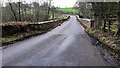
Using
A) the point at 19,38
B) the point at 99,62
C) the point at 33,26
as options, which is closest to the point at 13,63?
the point at 99,62

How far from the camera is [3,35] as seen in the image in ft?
61.7

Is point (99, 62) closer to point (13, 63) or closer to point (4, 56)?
point (13, 63)

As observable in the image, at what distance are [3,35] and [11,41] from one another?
2.77 m

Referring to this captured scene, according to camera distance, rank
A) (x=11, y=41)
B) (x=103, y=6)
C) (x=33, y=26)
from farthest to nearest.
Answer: (x=33, y=26) < (x=103, y=6) < (x=11, y=41)

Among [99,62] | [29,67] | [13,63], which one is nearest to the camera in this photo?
[29,67]

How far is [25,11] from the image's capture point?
63.1 metres

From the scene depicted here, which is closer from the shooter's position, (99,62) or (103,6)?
(99,62)

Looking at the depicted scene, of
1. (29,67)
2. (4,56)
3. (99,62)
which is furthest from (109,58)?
(4,56)

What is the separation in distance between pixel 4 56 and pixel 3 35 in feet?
26.0

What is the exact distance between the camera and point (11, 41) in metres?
16.3

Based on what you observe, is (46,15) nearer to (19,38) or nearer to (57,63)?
(19,38)

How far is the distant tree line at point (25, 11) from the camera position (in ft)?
163

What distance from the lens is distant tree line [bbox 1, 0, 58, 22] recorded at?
4961cm

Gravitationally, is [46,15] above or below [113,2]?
below
